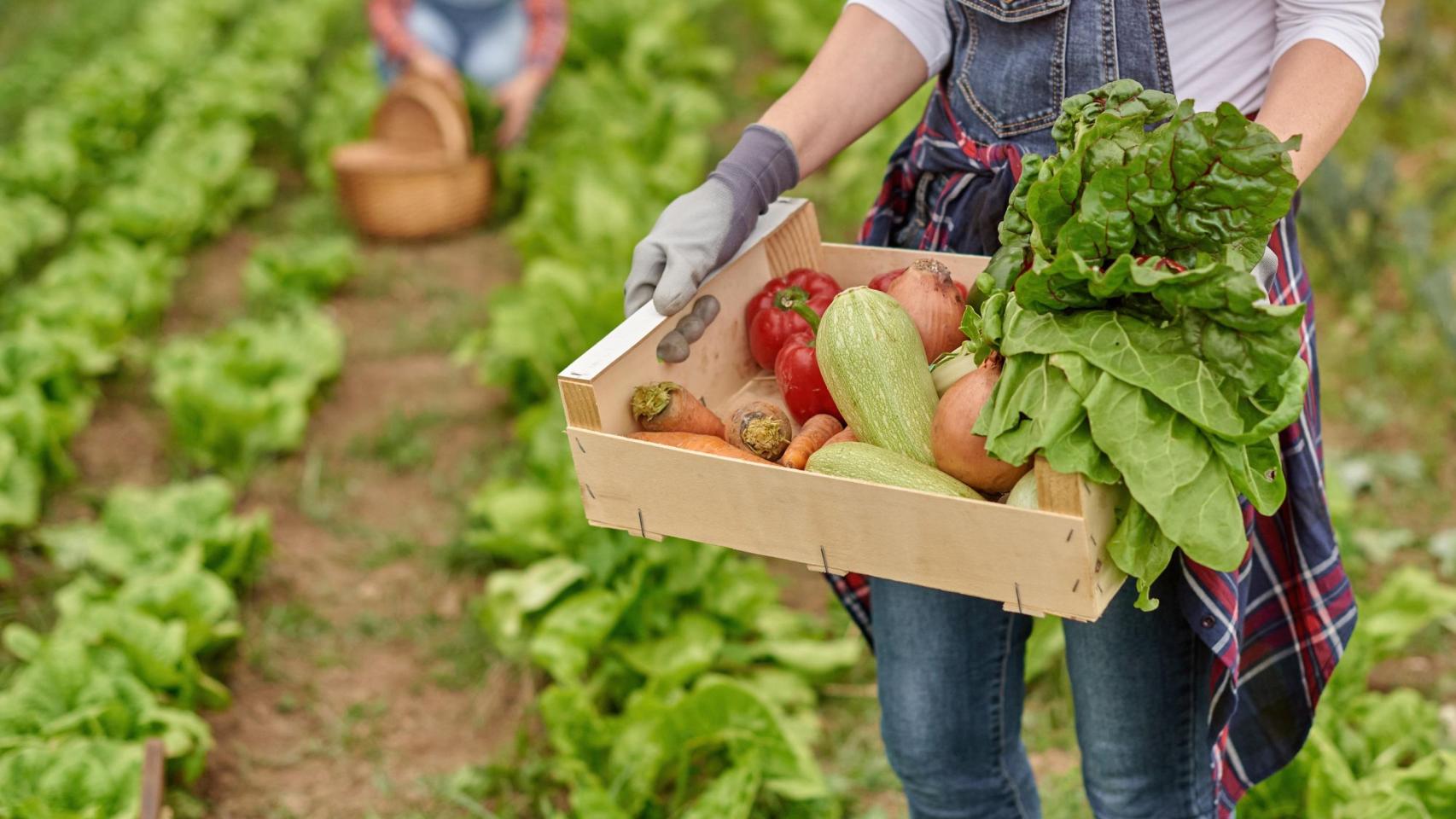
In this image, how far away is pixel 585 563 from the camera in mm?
3885

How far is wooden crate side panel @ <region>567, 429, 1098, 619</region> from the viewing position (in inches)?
65.9

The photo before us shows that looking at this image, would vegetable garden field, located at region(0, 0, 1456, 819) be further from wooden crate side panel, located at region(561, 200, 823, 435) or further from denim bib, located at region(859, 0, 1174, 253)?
denim bib, located at region(859, 0, 1174, 253)

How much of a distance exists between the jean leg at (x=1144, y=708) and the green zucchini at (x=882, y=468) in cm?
45

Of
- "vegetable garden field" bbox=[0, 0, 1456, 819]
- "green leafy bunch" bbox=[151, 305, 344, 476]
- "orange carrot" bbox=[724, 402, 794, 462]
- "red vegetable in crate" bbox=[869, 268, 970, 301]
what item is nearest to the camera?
"orange carrot" bbox=[724, 402, 794, 462]

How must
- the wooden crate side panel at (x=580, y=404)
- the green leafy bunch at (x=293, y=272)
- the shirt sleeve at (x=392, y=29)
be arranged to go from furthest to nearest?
the shirt sleeve at (x=392, y=29) < the green leafy bunch at (x=293, y=272) < the wooden crate side panel at (x=580, y=404)

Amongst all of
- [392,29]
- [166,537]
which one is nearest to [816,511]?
[166,537]

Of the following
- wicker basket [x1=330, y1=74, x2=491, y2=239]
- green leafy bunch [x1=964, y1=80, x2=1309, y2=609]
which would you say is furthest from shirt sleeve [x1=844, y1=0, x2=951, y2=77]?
wicker basket [x1=330, y1=74, x2=491, y2=239]

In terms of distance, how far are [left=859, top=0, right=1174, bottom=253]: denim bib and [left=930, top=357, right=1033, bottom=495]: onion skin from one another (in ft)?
1.48

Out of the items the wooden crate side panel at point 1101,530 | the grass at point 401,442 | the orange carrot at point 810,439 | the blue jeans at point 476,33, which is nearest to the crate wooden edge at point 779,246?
the orange carrot at point 810,439

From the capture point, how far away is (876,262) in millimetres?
2414

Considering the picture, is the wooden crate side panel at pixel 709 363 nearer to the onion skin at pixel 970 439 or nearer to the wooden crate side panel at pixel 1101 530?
the onion skin at pixel 970 439

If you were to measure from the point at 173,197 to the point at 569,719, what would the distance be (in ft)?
13.9

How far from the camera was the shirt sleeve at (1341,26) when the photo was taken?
1990mm

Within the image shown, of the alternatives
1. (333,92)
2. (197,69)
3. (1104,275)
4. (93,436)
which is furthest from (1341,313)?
(197,69)
